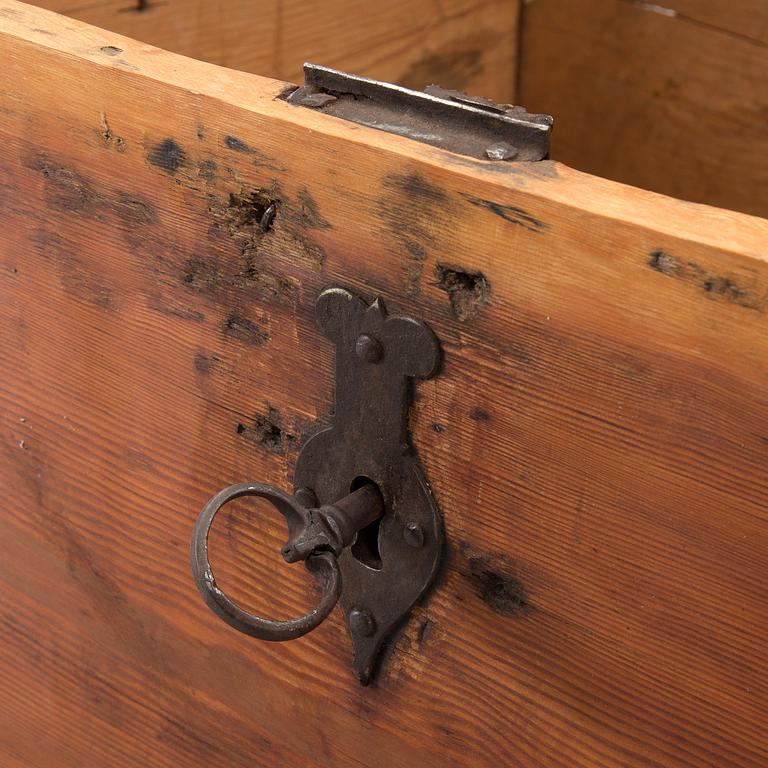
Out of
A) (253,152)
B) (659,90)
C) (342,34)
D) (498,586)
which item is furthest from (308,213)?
(659,90)

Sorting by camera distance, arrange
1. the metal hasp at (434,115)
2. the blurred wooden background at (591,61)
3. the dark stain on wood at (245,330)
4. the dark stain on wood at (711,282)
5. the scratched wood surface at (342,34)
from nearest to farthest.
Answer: the dark stain on wood at (711,282)
the metal hasp at (434,115)
the dark stain on wood at (245,330)
the scratched wood surface at (342,34)
the blurred wooden background at (591,61)

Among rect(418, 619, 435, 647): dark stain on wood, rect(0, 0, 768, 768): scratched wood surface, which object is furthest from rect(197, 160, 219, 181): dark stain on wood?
rect(418, 619, 435, 647): dark stain on wood

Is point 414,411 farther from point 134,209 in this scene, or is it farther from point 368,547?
point 134,209

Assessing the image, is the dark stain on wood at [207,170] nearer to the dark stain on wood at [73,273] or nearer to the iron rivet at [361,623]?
the dark stain on wood at [73,273]

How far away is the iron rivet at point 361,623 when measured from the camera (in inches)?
30.3

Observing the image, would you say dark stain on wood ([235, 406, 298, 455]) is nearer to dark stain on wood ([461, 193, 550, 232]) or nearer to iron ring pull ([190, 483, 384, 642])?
iron ring pull ([190, 483, 384, 642])

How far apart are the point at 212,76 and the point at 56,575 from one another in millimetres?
511

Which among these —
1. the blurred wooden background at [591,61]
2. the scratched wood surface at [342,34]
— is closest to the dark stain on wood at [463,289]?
the scratched wood surface at [342,34]

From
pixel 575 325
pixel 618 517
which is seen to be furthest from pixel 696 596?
pixel 575 325

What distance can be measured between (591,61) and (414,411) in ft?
3.44

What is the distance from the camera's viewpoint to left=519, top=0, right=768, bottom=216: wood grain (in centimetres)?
149

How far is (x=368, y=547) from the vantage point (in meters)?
0.77

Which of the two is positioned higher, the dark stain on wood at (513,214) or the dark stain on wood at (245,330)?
the dark stain on wood at (513,214)

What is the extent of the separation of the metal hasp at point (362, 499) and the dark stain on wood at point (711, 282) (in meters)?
0.16
